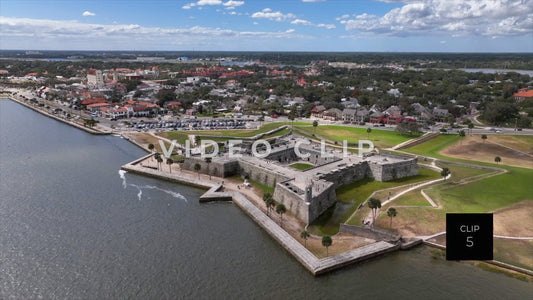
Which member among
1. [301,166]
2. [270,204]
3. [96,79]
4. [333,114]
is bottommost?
[270,204]

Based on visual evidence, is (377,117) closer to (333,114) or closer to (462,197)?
(333,114)

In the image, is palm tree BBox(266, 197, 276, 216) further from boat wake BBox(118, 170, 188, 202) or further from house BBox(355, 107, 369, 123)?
house BBox(355, 107, 369, 123)

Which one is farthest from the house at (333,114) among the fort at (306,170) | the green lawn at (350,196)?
the green lawn at (350,196)

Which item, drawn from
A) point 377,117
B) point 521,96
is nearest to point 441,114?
point 377,117

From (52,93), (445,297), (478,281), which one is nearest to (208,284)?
(445,297)

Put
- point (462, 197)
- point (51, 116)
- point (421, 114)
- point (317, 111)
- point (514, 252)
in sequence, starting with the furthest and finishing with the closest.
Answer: point (51, 116), point (317, 111), point (421, 114), point (462, 197), point (514, 252)

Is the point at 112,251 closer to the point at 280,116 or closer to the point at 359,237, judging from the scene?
the point at 359,237
